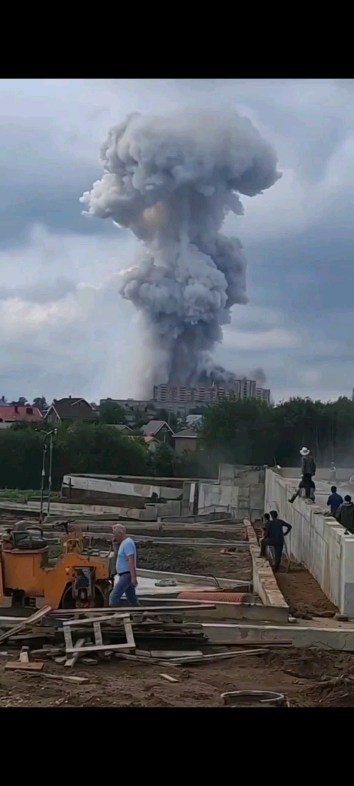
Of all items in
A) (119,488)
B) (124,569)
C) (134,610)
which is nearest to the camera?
(134,610)

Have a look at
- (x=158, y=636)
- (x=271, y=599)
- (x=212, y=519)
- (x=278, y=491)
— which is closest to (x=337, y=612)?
(x=271, y=599)

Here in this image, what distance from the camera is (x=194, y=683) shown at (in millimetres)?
7941

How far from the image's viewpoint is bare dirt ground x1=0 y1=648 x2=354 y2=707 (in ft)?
23.5

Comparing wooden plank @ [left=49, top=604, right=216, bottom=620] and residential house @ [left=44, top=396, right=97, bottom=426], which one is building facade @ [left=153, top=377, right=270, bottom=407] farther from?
wooden plank @ [left=49, top=604, right=216, bottom=620]

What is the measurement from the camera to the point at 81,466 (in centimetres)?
6238

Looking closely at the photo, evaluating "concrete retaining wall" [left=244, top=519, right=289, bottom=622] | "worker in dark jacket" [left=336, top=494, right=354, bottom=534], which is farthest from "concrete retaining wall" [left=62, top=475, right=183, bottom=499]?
"worker in dark jacket" [left=336, top=494, right=354, bottom=534]

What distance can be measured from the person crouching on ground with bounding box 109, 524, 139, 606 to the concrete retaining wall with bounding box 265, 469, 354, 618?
8.25ft

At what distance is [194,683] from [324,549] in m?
5.39

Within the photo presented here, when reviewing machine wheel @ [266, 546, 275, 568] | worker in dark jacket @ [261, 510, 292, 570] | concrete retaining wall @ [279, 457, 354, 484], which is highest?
concrete retaining wall @ [279, 457, 354, 484]

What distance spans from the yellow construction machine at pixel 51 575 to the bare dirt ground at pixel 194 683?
6.95 feet

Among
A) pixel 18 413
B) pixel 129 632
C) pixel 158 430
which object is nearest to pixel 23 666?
pixel 129 632

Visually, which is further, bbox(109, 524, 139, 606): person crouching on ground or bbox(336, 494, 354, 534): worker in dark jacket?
bbox(336, 494, 354, 534): worker in dark jacket

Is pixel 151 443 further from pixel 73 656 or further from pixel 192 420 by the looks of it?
pixel 73 656

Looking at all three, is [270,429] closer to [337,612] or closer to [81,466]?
[81,466]
